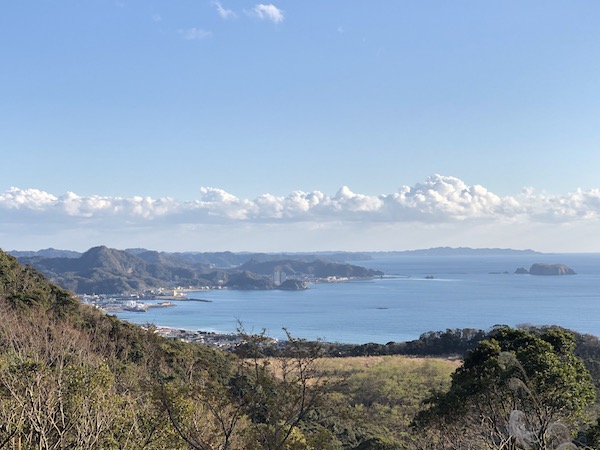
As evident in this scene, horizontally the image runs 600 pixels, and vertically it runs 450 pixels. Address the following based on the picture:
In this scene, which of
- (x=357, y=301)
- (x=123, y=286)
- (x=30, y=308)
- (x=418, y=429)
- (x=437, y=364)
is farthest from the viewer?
(x=123, y=286)

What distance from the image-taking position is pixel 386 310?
8769 centimetres

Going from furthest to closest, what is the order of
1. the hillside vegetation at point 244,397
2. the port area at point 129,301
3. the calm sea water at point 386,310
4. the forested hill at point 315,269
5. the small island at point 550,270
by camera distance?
the forested hill at point 315,269 < the small island at point 550,270 < the port area at point 129,301 < the calm sea water at point 386,310 < the hillside vegetation at point 244,397

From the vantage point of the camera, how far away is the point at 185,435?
8820 millimetres

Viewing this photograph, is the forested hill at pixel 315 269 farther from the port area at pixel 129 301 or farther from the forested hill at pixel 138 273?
the port area at pixel 129 301

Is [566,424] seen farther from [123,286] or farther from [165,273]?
[165,273]

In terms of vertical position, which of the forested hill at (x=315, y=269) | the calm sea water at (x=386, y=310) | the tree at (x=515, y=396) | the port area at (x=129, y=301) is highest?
the tree at (x=515, y=396)

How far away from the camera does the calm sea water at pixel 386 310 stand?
70.1 metres

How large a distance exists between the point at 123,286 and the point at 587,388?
397ft

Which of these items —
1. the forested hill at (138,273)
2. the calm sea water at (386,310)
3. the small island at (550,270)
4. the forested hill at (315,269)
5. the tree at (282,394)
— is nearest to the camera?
the tree at (282,394)

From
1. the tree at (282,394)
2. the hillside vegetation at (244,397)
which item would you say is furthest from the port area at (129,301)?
the tree at (282,394)

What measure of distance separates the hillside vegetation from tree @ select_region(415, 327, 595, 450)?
31 mm

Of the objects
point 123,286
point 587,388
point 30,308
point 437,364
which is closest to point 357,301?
point 123,286

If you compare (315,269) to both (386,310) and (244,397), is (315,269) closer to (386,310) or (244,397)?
(386,310)

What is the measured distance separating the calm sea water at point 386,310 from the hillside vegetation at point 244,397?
154ft
